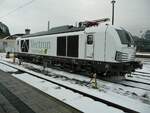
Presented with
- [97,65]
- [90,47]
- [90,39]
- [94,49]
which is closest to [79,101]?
[97,65]

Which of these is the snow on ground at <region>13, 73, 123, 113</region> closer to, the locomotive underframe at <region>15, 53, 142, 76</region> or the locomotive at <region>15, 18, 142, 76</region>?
the locomotive underframe at <region>15, 53, 142, 76</region>

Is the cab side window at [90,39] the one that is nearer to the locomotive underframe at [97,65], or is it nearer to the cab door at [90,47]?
the cab door at [90,47]

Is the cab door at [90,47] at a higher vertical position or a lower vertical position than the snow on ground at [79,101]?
higher

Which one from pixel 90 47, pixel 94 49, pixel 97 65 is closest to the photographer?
pixel 97 65

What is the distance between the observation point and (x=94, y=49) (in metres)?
11.6

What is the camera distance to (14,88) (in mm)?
8945

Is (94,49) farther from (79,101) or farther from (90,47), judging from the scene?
(79,101)

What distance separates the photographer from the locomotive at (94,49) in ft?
34.8

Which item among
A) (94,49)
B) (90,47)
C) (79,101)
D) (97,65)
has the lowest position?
(79,101)

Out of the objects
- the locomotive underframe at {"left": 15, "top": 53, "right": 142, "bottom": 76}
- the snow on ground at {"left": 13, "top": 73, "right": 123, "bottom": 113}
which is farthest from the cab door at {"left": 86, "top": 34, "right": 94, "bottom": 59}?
the snow on ground at {"left": 13, "top": 73, "right": 123, "bottom": 113}

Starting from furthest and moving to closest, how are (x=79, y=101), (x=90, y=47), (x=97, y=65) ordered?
(x=90, y=47) → (x=97, y=65) → (x=79, y=101)

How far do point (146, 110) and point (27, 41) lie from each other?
58.7 ft

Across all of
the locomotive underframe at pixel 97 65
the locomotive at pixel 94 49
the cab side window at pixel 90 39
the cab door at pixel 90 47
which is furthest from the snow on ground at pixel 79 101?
the cab side window at pixel 90 39

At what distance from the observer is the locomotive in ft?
34.8
